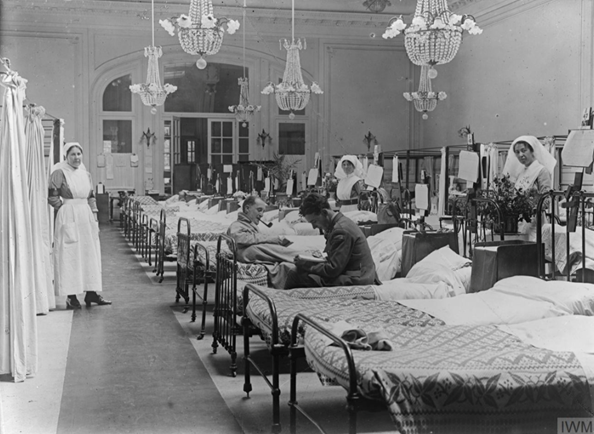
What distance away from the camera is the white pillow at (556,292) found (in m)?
4.25

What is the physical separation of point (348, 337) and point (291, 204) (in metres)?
8.70

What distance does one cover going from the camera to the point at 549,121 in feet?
40.2

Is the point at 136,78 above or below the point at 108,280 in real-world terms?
above

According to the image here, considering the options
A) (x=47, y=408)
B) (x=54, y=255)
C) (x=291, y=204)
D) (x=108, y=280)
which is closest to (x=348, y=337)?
(x=47, y=408)

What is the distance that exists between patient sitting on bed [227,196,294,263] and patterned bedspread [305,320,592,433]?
10.3ft

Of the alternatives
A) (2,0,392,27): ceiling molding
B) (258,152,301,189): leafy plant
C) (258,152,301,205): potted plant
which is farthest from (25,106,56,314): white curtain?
(2,0,392,27): ceiling molding

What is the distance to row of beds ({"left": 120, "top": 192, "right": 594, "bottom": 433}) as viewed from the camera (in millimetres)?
2811

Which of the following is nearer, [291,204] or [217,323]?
[217,323]

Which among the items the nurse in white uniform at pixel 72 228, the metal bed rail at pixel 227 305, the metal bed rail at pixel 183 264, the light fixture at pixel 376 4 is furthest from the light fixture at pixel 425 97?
the metal bed rail at pixel 227 305

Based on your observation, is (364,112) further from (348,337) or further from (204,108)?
(348,337)

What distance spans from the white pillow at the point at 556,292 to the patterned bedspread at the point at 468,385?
1.16 meters

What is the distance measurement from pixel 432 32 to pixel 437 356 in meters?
5.19

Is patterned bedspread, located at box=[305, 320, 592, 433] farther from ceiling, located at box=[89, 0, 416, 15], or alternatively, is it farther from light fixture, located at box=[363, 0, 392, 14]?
ceiling, located at box=[89, 0, 416, 15]

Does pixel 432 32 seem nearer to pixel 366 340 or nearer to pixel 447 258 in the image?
pixel 447 258
